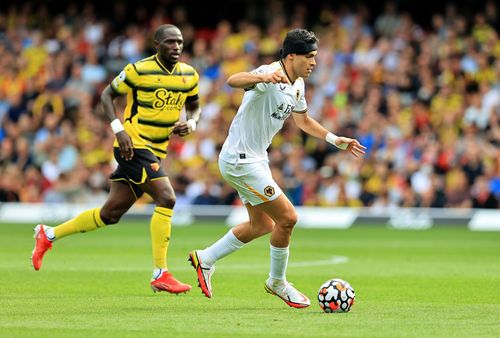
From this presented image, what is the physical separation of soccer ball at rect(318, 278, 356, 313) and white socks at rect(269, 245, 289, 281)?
2.38 feet

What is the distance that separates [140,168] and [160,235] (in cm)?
77

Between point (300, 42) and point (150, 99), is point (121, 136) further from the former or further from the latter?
point (300, 42)

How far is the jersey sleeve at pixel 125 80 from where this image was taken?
12.1 metres

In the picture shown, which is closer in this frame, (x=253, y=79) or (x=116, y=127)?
(x=253, y=79)

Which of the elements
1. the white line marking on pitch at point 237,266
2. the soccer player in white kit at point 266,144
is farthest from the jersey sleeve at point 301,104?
the white line marking on pitch at point 237,266

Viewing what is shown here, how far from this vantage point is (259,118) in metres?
10.5

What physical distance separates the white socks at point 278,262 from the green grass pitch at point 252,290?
298 millimetres

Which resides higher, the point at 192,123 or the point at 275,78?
the point at 275,78

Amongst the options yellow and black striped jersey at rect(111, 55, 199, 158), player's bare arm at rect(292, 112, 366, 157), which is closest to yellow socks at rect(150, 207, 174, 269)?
yellow and black striped jersey at rect(111, 55, 199, 158)

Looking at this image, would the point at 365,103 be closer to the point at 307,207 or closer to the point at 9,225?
the point at 307,207

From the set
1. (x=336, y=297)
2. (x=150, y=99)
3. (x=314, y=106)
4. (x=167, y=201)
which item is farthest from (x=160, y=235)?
(x=314, y=106)

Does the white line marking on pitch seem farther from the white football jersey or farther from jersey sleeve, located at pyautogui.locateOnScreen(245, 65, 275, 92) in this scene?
jersey sleeve, located at pyautogui.locateOnScreen(245, 65, 275, 92)

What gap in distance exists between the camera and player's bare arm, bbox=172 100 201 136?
12.0m

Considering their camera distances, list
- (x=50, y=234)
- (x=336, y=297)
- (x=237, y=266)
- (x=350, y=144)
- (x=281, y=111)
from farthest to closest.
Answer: (x=237, y=266)
(x=50, y=234)
(x=350, y=144)
(x=281, y=111)
(x=336, y=297)
